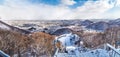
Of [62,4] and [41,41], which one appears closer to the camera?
[41,41]

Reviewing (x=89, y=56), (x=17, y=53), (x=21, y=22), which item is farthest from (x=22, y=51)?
(x=21, y=22)

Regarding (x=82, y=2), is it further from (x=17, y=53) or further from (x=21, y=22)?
(x=21, y=22)

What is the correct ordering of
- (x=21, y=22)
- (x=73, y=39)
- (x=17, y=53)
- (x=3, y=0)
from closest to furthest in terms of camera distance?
(x=17, y=53), (x=3, y=0), (x=73, y=39), (x=21, y=22)

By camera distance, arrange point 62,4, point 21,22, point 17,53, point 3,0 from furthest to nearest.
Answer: point 21,22, point 62,4, point 3,0, point 17,53

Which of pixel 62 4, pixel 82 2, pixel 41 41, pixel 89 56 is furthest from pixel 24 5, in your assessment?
pixel 89 56

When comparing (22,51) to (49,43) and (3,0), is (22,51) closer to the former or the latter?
(49,43)

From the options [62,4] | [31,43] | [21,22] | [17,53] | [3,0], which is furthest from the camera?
[21,22]

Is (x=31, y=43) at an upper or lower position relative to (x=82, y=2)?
lower

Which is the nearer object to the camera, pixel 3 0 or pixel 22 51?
pixel 22 51

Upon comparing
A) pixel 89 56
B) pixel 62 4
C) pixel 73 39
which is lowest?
pixel 73 39
